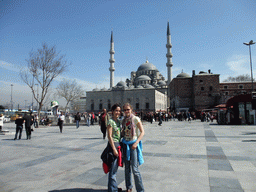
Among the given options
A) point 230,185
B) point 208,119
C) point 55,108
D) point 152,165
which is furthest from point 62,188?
point 55,108

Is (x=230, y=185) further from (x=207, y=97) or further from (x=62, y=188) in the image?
(x=207, y=97)

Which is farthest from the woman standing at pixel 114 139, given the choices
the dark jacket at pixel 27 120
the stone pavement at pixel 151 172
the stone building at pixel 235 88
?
the stone building at pixel 235 88

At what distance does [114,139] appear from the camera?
9.39 ft

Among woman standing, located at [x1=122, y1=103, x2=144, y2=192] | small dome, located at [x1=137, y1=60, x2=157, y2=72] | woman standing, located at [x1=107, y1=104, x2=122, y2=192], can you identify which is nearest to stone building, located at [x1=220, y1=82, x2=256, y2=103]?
small dome, located at [x1=137, y1=60, x2=157, y2=72]

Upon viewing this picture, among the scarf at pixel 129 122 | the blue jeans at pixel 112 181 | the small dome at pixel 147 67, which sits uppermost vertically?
the small dome at pixel 147 67

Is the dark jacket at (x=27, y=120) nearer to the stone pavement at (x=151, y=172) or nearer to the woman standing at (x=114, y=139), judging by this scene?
the stone pavement at (x=151, y=172)

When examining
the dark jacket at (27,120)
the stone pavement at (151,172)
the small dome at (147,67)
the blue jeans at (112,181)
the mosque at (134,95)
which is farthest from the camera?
the small dome at (147,67)

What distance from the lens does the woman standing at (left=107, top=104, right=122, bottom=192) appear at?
2730 mm

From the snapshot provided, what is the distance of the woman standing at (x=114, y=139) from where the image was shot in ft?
8.96

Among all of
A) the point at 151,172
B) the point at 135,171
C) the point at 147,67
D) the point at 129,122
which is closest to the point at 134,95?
the point at 147,67

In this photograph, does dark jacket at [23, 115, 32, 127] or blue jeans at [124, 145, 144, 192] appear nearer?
blue jeans at [124, 145, 144, 192]

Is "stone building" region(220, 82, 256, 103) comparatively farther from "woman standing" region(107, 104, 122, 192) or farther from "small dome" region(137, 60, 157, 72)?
"woman standing" region(107, 104, 122, 192)

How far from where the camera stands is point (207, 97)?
45469mm

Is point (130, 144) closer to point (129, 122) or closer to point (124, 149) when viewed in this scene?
point (124, 149)
